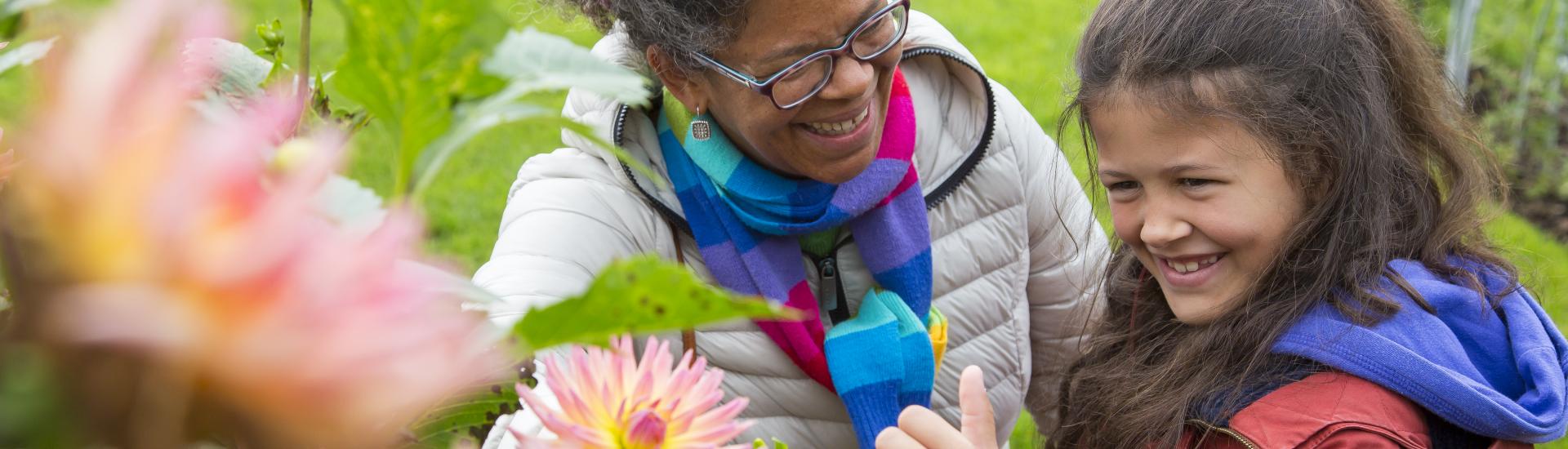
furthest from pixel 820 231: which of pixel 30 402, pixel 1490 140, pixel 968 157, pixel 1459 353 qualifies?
pixel 1490 140

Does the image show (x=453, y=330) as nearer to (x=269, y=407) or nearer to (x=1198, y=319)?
(x=269, y=407)

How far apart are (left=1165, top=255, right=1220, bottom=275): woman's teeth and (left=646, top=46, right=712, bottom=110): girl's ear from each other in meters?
0.78

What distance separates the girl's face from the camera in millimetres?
1554

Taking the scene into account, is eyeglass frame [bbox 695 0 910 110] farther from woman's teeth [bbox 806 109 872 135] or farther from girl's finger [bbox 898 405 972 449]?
girl's finger [bbox 898 405 972 449]

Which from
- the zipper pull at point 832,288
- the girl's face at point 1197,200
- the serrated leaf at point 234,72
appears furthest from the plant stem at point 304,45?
the zipper pull at point 832,288

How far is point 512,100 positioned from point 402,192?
56mm

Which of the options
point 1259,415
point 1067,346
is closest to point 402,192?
point 1259,415

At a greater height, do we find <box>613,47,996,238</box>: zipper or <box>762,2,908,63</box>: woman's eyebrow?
<box>762,2,908,63</box>: woman's eyebrow

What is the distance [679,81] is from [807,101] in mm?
239

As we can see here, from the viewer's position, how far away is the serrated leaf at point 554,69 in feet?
1.40

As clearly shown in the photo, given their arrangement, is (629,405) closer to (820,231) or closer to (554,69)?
(554,69)

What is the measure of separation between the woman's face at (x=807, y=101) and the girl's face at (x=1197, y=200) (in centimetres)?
41

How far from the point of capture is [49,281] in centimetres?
30

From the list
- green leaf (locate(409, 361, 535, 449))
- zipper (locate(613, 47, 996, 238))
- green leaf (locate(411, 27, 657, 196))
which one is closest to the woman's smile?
zipper (locate(613, 47, 996, 238))
